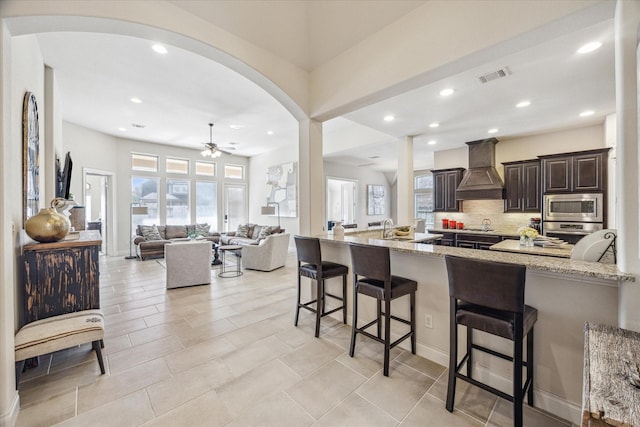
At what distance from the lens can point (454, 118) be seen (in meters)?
4.56

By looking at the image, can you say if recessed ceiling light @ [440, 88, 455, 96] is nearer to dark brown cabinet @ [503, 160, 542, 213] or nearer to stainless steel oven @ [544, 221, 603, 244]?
dark brown cabinet @ [503, 160, 542, 213]

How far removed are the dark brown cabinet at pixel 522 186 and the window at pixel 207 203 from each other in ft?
28.2

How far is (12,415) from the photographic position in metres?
1.69

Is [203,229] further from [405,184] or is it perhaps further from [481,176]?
[481,176]

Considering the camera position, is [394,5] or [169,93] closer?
[394,5]

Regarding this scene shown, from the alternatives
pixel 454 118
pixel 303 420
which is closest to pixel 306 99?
pixel 454 118

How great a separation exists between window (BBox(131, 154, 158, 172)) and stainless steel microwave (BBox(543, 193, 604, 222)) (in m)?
10.0

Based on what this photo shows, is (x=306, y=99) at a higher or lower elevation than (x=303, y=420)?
higher

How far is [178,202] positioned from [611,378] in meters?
9.67

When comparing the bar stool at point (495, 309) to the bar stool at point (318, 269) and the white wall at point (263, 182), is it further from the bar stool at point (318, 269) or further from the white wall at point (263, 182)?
the white wall at point (263, 182)

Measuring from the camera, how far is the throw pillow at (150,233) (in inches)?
286

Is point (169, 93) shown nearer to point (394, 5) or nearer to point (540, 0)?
point (394, 5)

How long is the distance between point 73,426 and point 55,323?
87 cm

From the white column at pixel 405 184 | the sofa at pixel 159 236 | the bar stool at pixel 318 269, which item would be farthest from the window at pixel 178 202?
the bar stool at pixel 318 269
